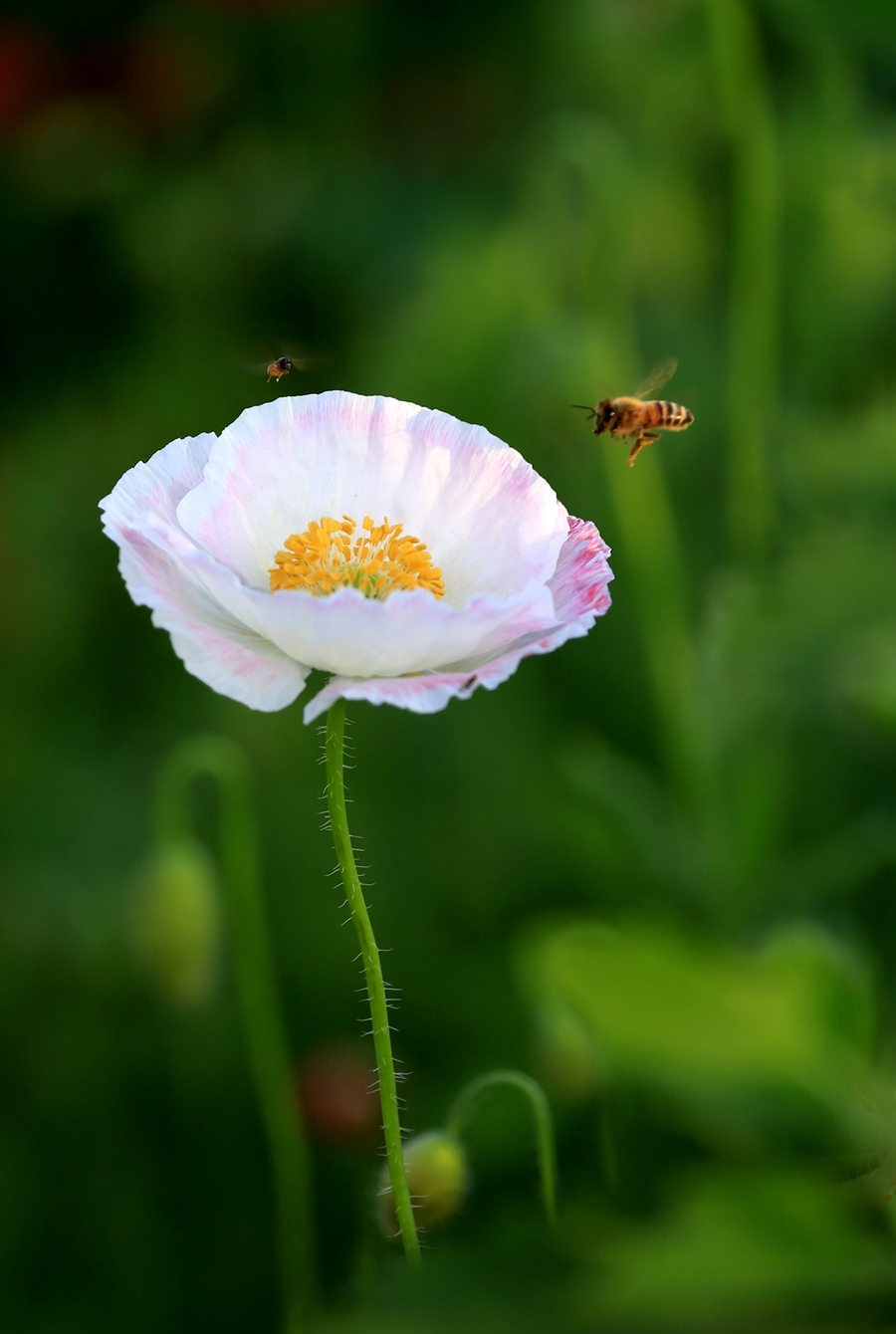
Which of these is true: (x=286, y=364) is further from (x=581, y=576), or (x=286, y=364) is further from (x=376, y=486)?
(x=581, y=576)

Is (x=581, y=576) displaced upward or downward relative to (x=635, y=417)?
downward

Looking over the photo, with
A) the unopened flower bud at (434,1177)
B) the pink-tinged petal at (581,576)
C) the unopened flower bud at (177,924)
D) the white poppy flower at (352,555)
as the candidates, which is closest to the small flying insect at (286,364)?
the white poppy flower at (352,555)

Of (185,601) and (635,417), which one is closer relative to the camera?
(185,601)

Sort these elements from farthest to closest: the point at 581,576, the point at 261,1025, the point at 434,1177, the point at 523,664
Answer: the point at 523,664
the point at 261,1025
the point at 434,1177
the point at 581,576

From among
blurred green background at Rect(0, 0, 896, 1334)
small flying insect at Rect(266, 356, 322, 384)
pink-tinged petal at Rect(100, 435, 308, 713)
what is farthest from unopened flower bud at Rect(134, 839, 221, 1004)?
pink-tinged petal at Rect(100, 435, 308, 713)

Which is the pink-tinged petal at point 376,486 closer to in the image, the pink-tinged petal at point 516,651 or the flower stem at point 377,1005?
the pink-tinged petal at point 516,651

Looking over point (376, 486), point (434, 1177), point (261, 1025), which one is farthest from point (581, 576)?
point (261, 1025)

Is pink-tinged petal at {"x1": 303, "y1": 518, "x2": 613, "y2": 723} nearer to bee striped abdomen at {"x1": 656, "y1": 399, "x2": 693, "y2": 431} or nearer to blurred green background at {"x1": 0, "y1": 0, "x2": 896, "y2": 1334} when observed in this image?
blurred green background at {"x1": 0, "y1": 0, "x2": 896, "y2": 1334}

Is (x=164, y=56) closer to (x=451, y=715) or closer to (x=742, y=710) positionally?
(x=451, y=715)
